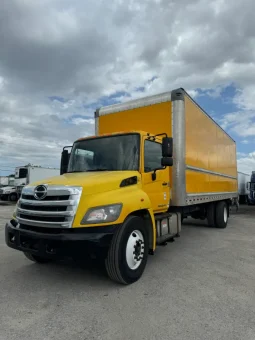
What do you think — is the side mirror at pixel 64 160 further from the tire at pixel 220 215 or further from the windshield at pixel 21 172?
the windshield at pixel 21 172

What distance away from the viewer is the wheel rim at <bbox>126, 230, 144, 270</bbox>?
13.8 ft

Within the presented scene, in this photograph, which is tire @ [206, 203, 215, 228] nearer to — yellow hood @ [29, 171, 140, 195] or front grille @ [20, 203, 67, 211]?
yellow hood @ [29, 171, 140, 195]

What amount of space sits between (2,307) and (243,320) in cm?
288

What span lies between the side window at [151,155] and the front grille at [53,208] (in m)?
1.65

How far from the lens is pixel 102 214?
12.8 feet

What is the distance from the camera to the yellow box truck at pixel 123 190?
385cm

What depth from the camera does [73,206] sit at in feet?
12.5

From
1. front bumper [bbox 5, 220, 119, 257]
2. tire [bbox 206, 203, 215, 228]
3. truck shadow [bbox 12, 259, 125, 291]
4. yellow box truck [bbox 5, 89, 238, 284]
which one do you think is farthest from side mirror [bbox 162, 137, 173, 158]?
tire [bbox 206, 203, 215, 228]

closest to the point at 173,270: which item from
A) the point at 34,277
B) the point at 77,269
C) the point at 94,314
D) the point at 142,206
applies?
the point at 142,206

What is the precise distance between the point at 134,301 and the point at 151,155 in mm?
2627

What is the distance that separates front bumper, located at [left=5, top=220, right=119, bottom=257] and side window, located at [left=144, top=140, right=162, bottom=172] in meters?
1.58

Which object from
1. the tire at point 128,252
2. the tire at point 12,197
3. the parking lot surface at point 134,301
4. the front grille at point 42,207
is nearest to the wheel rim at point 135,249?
the tire at point 128,252

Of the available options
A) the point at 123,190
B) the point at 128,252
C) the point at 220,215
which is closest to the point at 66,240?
the point at 128,252

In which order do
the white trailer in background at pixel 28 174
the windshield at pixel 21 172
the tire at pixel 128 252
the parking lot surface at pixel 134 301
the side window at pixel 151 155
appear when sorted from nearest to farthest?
the parking lot surface at pixel 134 301, the tire at pixel 128 252, the side window at pixel 151 155, the white trailer in background at pixel 28 174, the windshield at pixel 21 172
